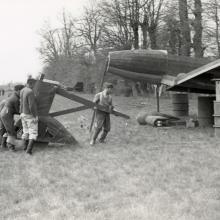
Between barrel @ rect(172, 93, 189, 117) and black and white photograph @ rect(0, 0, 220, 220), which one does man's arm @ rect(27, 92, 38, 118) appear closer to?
black and white photograph @ rect(0, 0, 220, 220)

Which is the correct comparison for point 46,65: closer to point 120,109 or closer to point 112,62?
point 120,109

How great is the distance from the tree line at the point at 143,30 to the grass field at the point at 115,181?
18956 millimetres

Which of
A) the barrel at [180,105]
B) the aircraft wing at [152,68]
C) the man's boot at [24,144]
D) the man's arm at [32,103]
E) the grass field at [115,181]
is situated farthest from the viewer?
the barrel at [180,105]

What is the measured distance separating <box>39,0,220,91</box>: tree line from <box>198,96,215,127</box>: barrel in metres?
12.0

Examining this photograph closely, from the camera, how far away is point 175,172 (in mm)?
7773

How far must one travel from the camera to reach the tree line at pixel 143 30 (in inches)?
1181

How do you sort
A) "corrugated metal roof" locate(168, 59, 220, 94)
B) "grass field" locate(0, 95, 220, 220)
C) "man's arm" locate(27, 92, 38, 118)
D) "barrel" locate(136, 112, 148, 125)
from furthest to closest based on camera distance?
"barrel" locate(136, 112, 148, 125), "corrugated metal roof" locate(168, 59, 220, 94), "man's arm" locate(27, 92, 38, 118), "grass field" locate(0, 95, 220, 220)

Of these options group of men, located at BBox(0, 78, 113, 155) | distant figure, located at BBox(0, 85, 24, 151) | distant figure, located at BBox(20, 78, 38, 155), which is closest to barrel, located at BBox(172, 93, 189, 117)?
group of men, located at BBox(0, 78, 113, 155)

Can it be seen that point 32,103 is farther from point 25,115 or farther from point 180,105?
point 180,105

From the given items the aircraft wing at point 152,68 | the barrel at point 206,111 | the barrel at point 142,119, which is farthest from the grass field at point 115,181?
the barrel at point 142,119

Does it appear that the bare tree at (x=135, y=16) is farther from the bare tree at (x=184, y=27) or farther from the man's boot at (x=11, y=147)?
the man's boot at (x=11, y=147)

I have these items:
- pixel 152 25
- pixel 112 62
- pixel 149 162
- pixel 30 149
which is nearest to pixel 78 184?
pixel 149 162

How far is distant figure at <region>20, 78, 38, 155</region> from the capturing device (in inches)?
407

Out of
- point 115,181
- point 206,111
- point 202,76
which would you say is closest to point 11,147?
point 115,181
